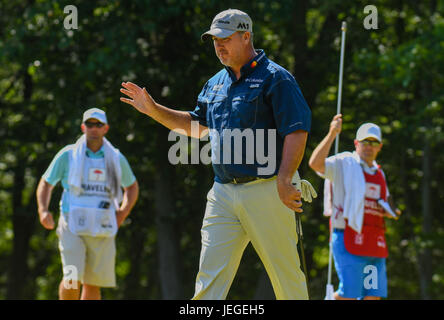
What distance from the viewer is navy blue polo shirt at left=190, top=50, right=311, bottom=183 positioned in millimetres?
4691

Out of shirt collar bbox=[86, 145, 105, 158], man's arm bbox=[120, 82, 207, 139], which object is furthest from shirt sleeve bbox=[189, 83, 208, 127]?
shirt collar bbox=[86, 145, 105, 158]

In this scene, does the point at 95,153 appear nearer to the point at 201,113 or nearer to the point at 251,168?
the point at 201,113

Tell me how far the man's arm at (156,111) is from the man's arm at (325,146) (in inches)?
87.2

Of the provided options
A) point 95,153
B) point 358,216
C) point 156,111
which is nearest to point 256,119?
point 156,111

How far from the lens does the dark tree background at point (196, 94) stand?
13406 mm

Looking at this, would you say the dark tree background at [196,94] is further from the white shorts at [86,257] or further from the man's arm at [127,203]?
the white shorts at [86,257]

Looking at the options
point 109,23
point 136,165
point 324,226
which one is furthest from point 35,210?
point 324,226

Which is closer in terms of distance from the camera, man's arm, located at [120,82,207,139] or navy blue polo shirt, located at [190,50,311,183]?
navy blue polo shirt, located at [190,50,311,183]

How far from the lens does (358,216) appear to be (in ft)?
24.6

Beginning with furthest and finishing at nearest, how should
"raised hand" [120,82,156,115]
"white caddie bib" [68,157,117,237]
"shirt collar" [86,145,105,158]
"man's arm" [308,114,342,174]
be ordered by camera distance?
1. "shirt collar" [86,145,105,158]
2. "white caddie bib" [68,157,117,237]
3. "man's arm" [308,114,342,174]
4. "raised hand" [120,82,156,115]

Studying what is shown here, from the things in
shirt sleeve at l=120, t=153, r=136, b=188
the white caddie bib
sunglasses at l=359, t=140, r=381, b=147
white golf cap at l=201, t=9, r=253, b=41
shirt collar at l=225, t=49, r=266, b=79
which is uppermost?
white golf cap at l=201, t=9, r=253, b=41

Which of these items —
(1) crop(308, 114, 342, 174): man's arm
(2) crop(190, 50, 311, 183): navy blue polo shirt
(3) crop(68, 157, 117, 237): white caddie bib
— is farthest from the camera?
(3) crop(68, 157, 117, 237): white caddie bib

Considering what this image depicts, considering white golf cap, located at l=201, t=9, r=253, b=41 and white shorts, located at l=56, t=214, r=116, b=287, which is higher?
white golf cap, located at l=201, t=9, r=253, b=41

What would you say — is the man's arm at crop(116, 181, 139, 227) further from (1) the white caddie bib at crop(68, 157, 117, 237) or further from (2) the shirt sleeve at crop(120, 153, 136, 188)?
(1) the white caddie bib at crop(68, 157, 117, 237)
